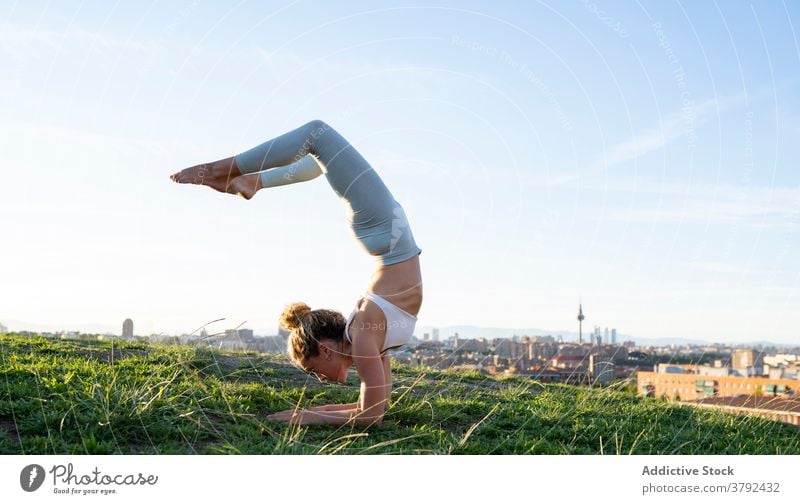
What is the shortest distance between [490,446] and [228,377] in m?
2.51

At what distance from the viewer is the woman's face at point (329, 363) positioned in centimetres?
391

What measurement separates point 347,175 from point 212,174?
787 millimetres

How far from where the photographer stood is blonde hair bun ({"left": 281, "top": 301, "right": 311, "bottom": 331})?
4074mm

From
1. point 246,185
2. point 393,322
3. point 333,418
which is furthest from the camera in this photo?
point 246,185

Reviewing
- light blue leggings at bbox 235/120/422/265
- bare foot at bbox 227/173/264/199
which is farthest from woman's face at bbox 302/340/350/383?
bare foot at bbox 227/173/264/199

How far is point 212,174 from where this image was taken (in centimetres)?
385

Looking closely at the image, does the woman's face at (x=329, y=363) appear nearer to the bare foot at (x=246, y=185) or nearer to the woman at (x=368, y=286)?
the woman at (x=368, y=286)

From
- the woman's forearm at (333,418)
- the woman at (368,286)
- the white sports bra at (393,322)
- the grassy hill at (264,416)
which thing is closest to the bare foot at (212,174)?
the woman at (368,286)

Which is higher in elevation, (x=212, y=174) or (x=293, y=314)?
(x=212, y=174)

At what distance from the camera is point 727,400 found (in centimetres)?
619

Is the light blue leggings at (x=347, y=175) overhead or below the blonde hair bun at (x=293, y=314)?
overhead

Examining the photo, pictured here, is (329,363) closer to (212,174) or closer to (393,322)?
(393,322)

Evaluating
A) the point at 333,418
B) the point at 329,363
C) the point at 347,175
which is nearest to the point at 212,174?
the point at 347,175
